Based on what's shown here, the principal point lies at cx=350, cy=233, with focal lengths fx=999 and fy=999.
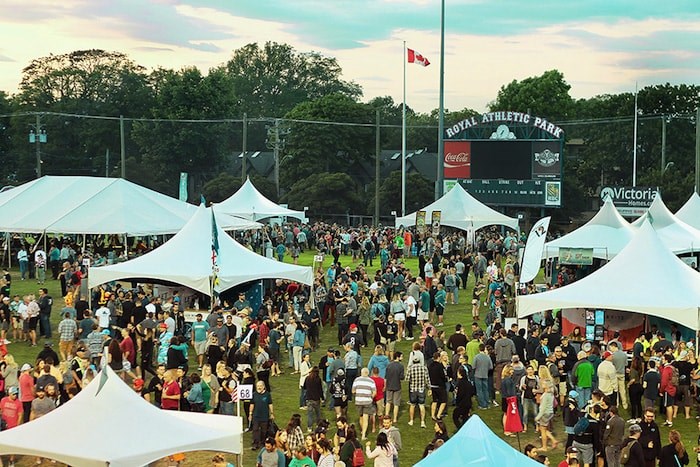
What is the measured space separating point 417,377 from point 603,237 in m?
14.7

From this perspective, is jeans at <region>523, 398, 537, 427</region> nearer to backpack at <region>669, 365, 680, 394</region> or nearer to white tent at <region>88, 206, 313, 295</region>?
backpack at <region>669, 365, 680, 394</region>

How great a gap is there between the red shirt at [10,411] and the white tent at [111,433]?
2.62 meters

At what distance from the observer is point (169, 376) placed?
1453 cm

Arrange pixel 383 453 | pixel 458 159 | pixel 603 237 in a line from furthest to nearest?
pixel 458 159 → pixel 603 237 → pixel 383 453

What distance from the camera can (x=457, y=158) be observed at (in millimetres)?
46344

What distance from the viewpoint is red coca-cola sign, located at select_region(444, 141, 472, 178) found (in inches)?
1815

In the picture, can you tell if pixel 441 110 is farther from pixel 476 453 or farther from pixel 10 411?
pixel 476 453

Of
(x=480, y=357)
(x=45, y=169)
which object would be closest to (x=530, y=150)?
(x=480, y=357)

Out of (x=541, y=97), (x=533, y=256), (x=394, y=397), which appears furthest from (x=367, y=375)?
(x=541, y=97)

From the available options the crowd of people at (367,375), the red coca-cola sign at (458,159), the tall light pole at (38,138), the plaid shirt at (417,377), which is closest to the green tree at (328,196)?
the red coca-cola sign at (458,159)

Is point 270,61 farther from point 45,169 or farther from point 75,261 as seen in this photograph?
point 75,261

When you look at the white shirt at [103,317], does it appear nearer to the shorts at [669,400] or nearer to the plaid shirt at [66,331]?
the plaid shirt at [66,331]

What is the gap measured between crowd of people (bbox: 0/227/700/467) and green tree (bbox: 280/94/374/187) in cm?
4175

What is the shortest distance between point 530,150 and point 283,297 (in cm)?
2360
